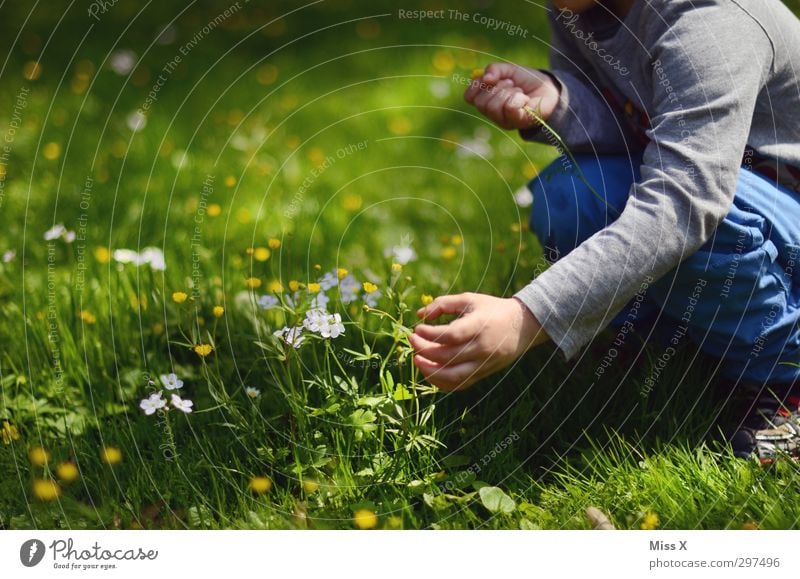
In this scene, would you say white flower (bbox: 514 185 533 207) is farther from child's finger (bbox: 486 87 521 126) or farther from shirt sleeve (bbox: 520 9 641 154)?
child's finger (bbox: 486 87 521 126)

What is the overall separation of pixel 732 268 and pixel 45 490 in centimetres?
103

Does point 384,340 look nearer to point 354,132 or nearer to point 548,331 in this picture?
point 548,331

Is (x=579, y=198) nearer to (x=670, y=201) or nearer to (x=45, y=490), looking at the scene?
(x=670, y=201)

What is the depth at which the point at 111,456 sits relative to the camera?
1310 mm

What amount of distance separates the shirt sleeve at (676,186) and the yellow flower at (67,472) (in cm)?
70

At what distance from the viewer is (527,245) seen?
175cm

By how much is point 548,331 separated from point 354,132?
125 cm

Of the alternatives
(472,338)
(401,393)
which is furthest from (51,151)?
(472,338)

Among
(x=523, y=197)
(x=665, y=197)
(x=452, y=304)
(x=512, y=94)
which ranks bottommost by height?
(x=523, y=197)

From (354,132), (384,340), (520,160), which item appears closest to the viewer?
(384,340)

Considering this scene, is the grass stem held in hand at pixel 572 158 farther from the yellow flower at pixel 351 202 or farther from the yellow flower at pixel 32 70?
the yellow flower at pixel 32 70

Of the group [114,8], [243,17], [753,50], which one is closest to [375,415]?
[753,50]

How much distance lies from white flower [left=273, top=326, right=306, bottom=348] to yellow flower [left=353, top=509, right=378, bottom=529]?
24cm

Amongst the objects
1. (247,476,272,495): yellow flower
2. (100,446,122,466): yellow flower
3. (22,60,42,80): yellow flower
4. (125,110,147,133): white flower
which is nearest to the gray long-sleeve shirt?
(247,476,272,495): yellow flower
